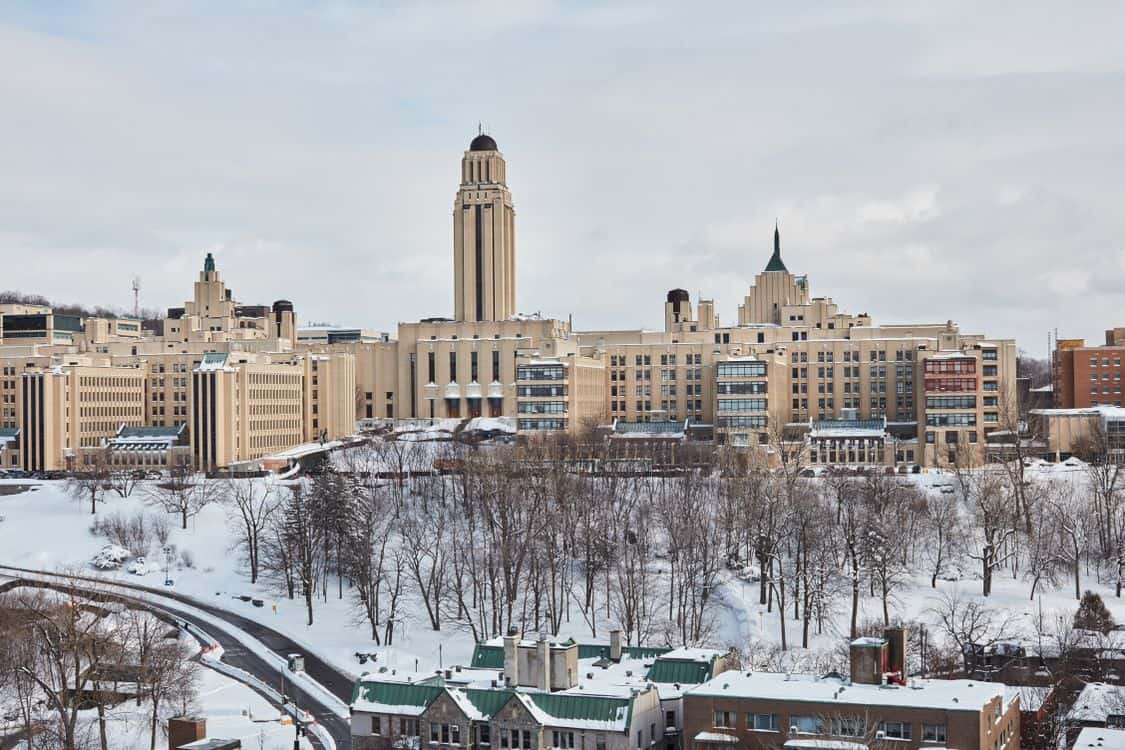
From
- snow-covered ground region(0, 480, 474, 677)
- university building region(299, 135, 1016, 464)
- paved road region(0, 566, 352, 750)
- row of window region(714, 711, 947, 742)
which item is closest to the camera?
row of window region(714, 711, 947, 742)

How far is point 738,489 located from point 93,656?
5184cm

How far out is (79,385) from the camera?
15638cm

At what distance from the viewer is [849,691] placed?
5819 cm

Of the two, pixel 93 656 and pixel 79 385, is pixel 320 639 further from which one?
pixel 79 385

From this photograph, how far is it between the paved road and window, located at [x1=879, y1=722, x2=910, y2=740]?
26.0m

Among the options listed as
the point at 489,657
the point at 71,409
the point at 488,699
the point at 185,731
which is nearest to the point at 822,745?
the point at 488,699

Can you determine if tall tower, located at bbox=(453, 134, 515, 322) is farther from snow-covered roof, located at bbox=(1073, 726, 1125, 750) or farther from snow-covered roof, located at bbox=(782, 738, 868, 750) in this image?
snow-covered roof, located at bbox=(782, 738, 868, 750)

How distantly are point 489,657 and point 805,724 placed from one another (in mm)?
18092

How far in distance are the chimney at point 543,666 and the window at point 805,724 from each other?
418 inches

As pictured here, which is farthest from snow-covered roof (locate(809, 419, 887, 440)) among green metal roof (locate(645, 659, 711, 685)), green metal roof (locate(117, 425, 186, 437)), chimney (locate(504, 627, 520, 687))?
chimney (locate(504, 627, 520, 687))

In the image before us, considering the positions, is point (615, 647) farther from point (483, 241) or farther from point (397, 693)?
point (483, 241)

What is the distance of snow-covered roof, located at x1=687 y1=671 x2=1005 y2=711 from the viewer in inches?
2215

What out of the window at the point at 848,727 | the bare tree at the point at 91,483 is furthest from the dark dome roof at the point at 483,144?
the window at the point at 848,727

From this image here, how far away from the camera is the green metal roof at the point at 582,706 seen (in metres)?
60.1
